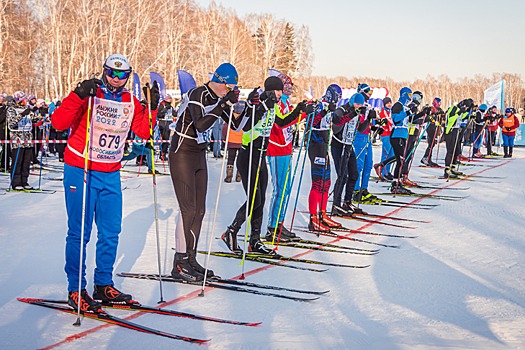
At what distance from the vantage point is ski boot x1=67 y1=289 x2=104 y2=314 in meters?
3.90

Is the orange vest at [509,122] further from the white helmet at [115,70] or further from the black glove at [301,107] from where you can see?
the white helmet at [115,70]

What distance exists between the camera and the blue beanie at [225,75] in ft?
15.4

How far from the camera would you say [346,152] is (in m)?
Answer: 7.89

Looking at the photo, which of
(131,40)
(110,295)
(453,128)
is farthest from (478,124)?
(131,40)

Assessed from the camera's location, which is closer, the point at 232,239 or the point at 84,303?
the point at 84,303

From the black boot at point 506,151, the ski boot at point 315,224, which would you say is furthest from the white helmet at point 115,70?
the black boot at point 506,151

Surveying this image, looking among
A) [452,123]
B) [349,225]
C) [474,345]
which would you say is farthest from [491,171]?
[474,345]

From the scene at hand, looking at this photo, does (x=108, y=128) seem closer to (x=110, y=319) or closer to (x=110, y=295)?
(x=110, y=295)

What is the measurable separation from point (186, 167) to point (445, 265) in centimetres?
270

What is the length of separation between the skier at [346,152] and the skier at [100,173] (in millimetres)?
3606

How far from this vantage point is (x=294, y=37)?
166 feet

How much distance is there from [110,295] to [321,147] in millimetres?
3595

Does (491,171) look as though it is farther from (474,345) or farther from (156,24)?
(156,24)

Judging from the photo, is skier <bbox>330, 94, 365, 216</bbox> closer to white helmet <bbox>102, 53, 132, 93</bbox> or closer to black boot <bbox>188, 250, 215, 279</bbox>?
black boot <bbox>188, 250, 215, 279</bbox>
